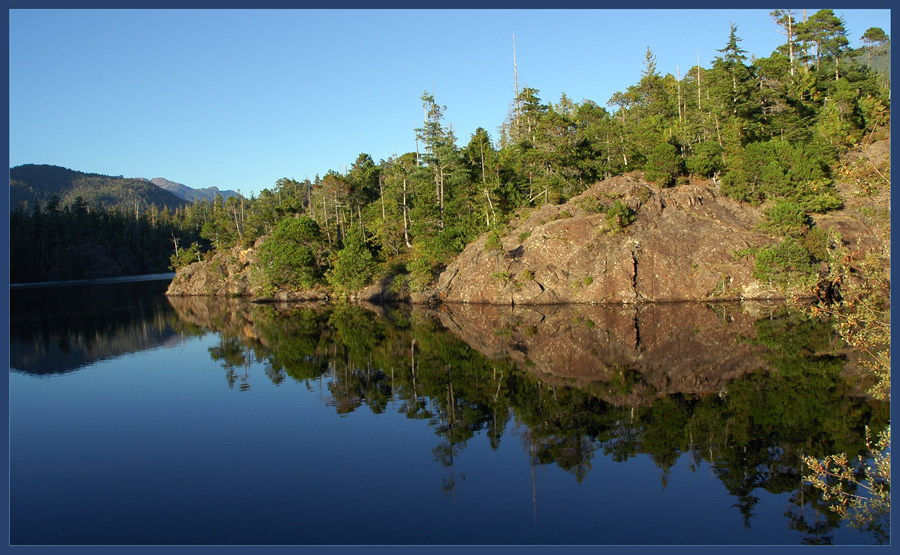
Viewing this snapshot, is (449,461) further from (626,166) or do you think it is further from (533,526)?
(626,166)

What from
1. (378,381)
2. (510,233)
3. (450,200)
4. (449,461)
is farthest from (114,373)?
(450,200)

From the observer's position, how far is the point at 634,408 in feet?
69.6

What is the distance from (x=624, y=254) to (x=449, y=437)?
33.2 m

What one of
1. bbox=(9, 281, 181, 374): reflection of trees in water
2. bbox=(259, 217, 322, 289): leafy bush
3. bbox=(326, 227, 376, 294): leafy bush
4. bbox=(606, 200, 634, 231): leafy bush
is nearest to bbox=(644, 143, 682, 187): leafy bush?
bbox=(606, 200, 634, 231): leafy bush

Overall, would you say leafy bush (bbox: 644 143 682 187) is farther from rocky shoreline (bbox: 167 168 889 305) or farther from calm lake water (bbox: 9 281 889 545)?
calm lake water (bbox: 9 281 889 545)

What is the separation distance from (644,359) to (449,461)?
1397cm

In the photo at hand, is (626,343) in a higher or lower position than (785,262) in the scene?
lower

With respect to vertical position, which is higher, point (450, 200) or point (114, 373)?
point (450, 200)

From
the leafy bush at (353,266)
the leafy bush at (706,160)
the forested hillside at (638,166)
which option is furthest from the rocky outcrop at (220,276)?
the leafy bush at (706,160)

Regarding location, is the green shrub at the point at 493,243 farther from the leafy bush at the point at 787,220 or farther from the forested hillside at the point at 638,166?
the leafy bush at the point at 787,220

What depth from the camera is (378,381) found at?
27.2m

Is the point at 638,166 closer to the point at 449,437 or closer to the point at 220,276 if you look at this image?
the point at 449,437

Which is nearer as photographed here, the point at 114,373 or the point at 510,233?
the point at 114,373

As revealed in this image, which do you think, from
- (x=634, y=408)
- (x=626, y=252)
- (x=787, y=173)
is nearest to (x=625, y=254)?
(x=626, y=252)
